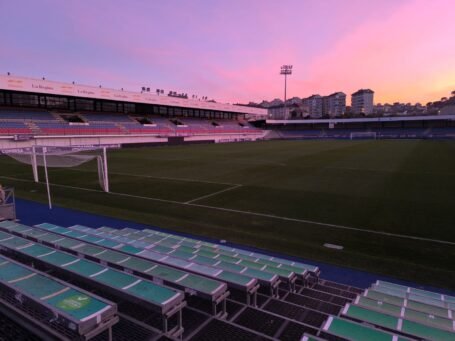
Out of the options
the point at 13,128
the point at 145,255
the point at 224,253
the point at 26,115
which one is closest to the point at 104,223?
the point at 224,253

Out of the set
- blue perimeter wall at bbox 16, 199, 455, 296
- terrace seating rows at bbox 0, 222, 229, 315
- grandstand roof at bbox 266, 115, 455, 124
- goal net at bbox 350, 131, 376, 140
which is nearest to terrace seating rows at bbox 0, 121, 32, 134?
blue perimeter wall at bbox 16, 199, 455, 296

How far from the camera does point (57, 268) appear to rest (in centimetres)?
388

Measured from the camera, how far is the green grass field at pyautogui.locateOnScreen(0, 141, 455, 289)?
7.70 m

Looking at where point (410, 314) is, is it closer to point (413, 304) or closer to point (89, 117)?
point (413, 304)

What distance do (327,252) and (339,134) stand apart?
299 ft

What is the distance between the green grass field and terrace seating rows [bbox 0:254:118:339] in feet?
18.7

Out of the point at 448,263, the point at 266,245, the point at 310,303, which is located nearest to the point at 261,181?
the point at 266,245

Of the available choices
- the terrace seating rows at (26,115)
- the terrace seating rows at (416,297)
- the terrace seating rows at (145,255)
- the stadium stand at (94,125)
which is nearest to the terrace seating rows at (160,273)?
the terrace seating rows at (145,255)

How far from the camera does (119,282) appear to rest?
3293 millimetres

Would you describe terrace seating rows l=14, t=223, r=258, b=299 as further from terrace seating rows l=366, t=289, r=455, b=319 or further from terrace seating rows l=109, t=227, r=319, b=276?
terrace seating rows l=366, t=289, r=455, b=319

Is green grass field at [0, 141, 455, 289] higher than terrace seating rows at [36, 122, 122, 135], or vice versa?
terrace seating rows at [36, 122, 122, 135]

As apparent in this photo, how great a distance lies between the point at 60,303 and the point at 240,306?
213 cm

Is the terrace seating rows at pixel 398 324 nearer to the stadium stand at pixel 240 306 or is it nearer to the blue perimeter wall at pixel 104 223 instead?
the stadium stand at pixel 240 306

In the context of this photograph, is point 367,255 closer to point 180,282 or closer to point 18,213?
point 180,282
